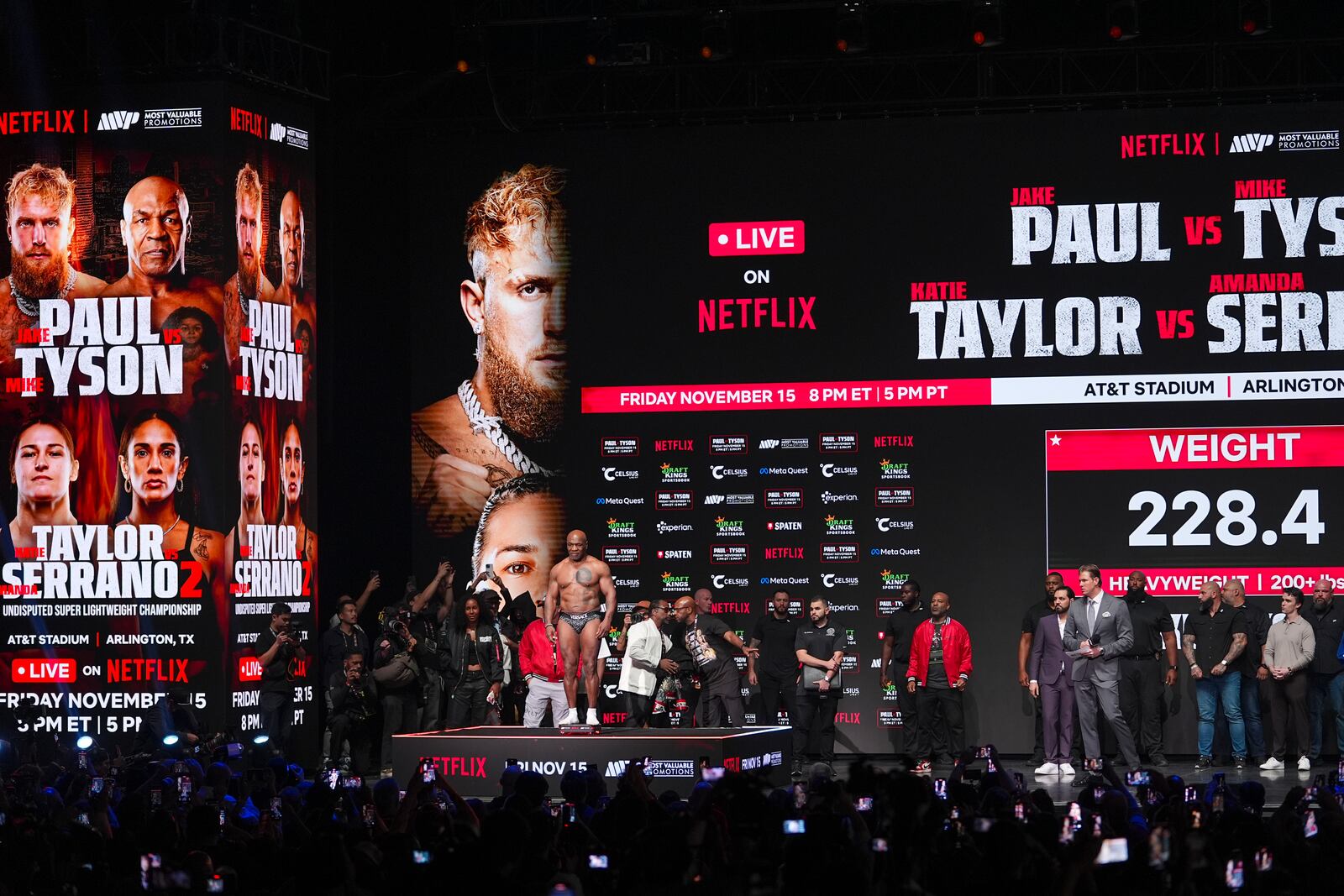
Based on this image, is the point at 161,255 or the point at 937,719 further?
the point at 937,719

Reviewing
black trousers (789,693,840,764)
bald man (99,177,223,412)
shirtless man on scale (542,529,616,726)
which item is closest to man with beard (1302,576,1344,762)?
black trousers (789,693,840,764)

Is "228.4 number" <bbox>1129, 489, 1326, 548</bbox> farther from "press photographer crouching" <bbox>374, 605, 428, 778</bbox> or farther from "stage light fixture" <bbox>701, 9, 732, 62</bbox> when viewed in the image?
"press photographer crouching" <bbox>374, 605, 428, 778</bbox>

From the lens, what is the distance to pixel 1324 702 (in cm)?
1678

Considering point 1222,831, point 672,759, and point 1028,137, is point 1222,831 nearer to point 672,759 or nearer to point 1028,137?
point 672,759

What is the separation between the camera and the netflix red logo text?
18.3m

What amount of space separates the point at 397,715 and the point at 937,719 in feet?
16.4

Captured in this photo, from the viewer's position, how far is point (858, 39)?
54.8ft

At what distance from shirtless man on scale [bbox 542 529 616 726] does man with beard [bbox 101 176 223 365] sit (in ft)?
11.8

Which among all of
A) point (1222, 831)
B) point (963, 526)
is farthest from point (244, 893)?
point (963, 526)

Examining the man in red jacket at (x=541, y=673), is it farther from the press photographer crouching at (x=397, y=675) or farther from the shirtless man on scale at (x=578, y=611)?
the press photographer crouching at (x=397, y=675)

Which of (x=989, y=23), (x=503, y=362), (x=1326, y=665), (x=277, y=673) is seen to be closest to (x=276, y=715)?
(x=277, y=673)

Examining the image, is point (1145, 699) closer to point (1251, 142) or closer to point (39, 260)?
point (1251, 142)

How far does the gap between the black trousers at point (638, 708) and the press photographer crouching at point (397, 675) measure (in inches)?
77.8

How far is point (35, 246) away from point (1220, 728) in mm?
11493
